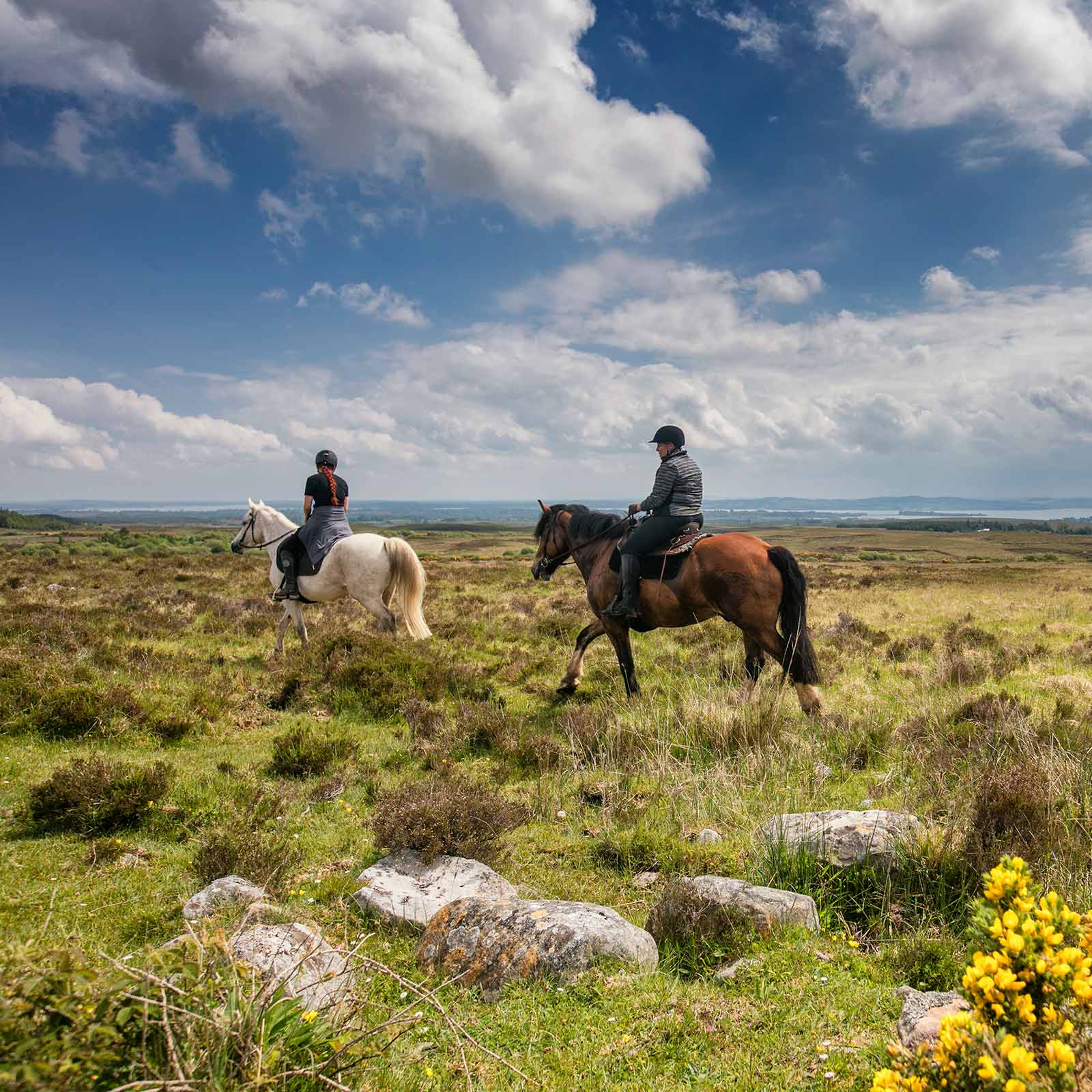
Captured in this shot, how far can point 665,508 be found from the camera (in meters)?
9.27

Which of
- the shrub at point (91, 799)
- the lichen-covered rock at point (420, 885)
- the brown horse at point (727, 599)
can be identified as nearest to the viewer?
the lichen-covered rock at point (420, 885)

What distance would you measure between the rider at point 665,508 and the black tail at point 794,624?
1.42m

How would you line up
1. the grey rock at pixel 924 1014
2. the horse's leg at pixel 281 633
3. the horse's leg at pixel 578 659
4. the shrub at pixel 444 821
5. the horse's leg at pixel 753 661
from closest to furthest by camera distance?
the grey rock at pixel 924 1014
the shrub at pixel 444 821
the horse's leg at pixel 753 661
the horse's leg at pixel 578 659
the horse's leg at pixel 281 633

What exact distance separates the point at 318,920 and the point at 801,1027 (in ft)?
9.55

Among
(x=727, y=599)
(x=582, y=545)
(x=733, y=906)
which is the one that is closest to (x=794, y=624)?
(x=727, y=599)

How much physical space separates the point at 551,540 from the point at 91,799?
7633 millimetres

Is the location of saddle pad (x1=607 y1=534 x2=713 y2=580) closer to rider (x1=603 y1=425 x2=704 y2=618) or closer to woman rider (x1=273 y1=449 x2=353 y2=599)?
rider (x1=603 y1=425 x2=704 y2=618)

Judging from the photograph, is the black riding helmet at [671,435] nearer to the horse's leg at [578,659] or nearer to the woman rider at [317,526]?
the horse's leg at [578,659]

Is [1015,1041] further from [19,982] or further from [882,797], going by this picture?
[882,797]

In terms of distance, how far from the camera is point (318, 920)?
13.4ft

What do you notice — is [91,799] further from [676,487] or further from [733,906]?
[676,487]

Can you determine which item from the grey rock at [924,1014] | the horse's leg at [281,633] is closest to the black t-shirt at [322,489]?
the horse's leg at [281,633]

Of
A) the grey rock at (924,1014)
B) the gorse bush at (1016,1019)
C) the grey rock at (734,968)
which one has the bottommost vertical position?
the grey rock at (734,968)

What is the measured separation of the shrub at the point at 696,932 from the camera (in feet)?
11.6
